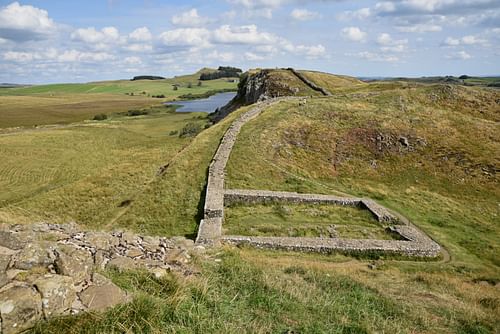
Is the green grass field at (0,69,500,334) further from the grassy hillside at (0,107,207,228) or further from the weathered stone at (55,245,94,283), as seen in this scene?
the weathered stone at (55,245,94,283)

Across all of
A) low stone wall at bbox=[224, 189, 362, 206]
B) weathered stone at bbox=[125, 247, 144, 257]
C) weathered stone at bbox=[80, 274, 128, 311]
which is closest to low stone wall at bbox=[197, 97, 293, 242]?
low stone wall at bbox=[224, 189, 362, 206]

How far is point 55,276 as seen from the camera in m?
6.57

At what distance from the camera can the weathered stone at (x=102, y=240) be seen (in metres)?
9.92

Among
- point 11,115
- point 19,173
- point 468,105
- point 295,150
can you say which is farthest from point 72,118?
point 468,105

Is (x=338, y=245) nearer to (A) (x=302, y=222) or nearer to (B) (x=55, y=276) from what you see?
(A) (x=302, y=222)

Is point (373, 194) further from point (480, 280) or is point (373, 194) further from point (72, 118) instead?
point (72, 118)

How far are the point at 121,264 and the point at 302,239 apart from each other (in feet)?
33.5

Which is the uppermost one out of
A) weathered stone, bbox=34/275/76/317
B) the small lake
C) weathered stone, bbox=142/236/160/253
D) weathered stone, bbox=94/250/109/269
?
the small lake

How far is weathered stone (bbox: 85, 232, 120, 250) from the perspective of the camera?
9919 millimetres

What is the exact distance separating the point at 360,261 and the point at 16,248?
12983 mm

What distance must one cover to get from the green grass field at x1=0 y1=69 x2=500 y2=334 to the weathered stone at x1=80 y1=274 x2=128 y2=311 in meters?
0.34

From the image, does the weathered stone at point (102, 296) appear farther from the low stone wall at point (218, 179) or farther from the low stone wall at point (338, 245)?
the low stone wall at point (338, 245)

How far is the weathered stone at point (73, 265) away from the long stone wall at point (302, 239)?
26.9 ft

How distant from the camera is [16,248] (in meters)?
7.61
